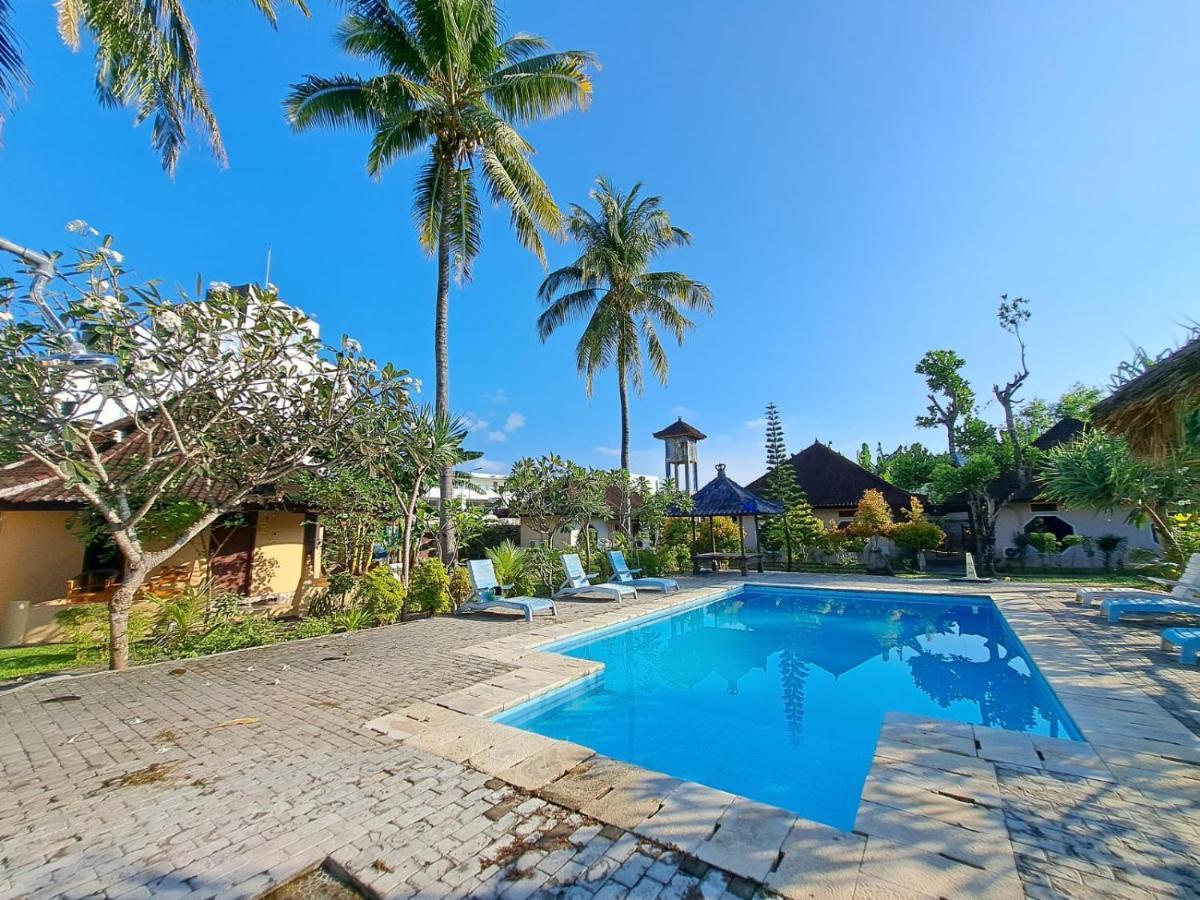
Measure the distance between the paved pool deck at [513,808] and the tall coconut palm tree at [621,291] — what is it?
14.5 meters

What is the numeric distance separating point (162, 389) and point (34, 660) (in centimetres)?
536

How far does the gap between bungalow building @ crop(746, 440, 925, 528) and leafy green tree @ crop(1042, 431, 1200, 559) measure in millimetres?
9795

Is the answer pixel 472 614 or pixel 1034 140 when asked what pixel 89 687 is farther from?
pixel 1034 140

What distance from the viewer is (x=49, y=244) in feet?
19.2

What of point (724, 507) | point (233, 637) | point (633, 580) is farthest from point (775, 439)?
point (233, 637)

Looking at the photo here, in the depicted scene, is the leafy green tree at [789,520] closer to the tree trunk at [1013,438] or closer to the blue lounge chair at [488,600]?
the tree trunk at [1013,438]

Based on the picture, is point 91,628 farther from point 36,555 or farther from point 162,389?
point 162,389

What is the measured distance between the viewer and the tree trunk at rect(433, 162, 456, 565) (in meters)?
12.1

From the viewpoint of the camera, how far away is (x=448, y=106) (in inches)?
479

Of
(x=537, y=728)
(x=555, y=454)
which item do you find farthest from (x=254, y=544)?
(x=537, y=728)

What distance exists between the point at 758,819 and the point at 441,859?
199cm

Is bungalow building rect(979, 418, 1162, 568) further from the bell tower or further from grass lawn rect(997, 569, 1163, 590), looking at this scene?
the bell tower

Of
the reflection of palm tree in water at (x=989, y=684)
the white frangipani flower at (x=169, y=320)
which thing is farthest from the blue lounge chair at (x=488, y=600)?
the white frangipani flower at (x=169, y=320)

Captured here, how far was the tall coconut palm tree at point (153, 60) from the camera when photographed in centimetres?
752
